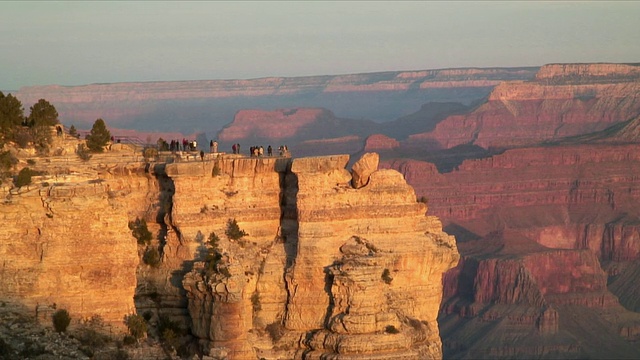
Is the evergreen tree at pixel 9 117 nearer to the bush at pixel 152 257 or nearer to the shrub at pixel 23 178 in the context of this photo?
the shrub at pixel 23 178

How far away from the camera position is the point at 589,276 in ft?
458

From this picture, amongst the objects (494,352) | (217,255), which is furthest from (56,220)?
(494,352)

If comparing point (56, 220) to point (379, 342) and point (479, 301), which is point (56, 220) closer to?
point (379, 342)

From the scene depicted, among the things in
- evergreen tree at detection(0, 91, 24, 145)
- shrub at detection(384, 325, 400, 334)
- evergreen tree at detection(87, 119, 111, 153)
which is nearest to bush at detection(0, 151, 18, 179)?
evergreen tree at detection(0, 91, 24, 145)

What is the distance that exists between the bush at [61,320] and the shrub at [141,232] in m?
6.09

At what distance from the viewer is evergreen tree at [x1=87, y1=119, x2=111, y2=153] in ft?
156

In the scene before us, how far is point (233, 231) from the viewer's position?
46.2 m

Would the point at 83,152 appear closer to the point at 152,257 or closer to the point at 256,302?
the point at 152,257

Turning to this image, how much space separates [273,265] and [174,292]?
264 centimetres

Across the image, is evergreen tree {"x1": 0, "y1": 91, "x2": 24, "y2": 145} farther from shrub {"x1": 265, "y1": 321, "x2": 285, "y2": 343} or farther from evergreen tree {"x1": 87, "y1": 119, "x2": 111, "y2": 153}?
shrub {"x1": 265, "y1": 321, "x2": 285, "y2": 343}

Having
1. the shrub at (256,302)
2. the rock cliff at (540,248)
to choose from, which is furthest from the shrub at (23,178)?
the rock cliff at (540,248)

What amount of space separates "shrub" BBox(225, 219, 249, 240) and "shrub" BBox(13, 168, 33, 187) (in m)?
6.21

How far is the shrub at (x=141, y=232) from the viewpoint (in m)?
46.3

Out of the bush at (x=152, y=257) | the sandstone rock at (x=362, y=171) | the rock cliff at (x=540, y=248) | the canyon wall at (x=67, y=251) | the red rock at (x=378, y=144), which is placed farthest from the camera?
the red rock at (x=378, y=144)
